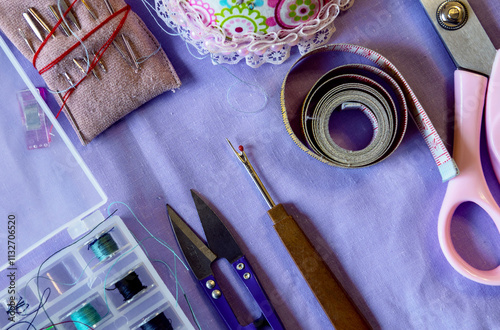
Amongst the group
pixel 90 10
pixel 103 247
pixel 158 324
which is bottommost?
pixel 158 324

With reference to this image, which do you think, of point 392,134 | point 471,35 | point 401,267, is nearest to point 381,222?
point 401,267

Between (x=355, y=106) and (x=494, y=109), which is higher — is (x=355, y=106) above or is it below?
above

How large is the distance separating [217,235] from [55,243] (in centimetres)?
40

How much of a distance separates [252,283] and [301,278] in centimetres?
12

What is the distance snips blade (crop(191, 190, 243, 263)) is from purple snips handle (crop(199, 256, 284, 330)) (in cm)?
3

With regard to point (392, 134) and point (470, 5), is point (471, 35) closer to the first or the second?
point (470, 5)

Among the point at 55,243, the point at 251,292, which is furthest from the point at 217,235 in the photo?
the point at 55,243

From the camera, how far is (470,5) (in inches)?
41.8

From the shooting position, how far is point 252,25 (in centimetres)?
95

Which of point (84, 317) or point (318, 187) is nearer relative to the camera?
point (84, 317)

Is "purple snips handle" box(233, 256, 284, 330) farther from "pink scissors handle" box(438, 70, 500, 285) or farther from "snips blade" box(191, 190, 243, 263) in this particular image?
"pink scissors handle" box(438, 70, 500, 285)

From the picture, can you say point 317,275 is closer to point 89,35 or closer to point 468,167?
point 468,167

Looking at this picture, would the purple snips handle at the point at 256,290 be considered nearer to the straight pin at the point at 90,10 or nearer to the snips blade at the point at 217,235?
the snips blade at the point at 217,235

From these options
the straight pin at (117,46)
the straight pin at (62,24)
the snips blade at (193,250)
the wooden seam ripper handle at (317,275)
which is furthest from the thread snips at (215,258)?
the straight pin at (62,24)
